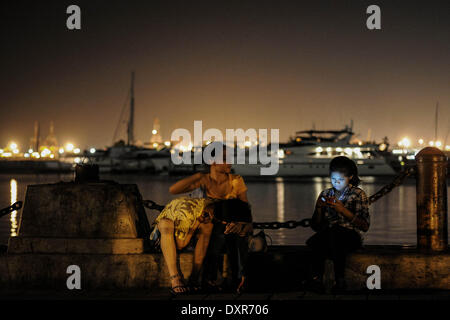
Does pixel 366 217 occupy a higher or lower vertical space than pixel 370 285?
higher

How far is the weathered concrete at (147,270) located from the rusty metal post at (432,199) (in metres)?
0.20

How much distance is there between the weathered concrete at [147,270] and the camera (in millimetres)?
7191

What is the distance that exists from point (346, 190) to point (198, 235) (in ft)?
5.20

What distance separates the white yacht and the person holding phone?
65.0 meters

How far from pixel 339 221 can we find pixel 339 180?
415mm

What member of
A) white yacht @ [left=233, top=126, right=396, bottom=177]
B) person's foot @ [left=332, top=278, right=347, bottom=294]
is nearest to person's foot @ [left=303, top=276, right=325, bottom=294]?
person's foot @ [left=332, top=278, right=347, bottom=294]

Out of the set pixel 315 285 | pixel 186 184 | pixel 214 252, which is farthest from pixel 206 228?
pixel 315 285

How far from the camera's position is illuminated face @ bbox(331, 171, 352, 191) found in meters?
7.09

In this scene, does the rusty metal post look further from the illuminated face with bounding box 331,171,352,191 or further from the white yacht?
the white yacht

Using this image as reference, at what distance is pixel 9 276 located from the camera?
7305 mm
